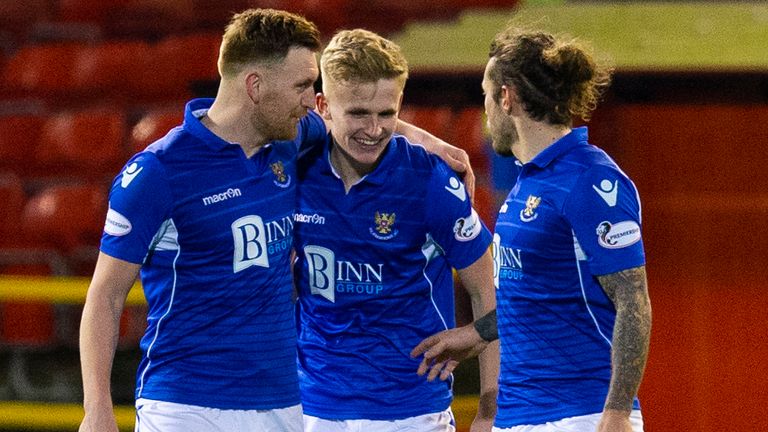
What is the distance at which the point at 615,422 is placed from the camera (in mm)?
2600

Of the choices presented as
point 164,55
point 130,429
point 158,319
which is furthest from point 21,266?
point 158,319

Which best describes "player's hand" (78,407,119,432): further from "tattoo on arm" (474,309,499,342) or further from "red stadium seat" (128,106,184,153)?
"red stadium seat" (128,106,184,153)

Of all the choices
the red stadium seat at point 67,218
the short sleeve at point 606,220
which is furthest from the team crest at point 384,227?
the red stadium seat at point 67,218

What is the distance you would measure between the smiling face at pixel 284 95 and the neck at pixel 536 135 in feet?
1.66

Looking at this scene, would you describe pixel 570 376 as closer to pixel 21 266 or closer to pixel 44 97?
pixel 21 266

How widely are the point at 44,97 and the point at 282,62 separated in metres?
4.65

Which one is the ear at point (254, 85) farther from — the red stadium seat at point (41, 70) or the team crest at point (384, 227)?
the red stadium seat at point (41, 70)

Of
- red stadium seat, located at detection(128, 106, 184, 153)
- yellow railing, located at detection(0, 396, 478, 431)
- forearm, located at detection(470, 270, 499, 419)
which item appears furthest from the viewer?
red stadium seat, located at detection(128, 106, 184, 153)

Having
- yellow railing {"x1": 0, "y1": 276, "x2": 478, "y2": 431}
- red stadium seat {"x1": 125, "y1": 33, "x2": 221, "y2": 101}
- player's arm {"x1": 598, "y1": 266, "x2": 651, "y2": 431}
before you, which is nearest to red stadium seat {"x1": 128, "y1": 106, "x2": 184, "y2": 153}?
red stadium seat {"x1": 125, "y1": 33, "x2": 221, "y2": 101}

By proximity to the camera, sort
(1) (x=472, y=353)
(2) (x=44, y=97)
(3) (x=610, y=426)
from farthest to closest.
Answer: (2) (x=44, y=97), (1) (x=472, y=353), (3) (x=610, y=426)

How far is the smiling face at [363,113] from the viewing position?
3000 mm

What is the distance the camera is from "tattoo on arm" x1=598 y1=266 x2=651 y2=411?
262 cm

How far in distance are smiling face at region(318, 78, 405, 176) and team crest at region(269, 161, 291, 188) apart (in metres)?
0.15

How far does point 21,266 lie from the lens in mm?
6742
